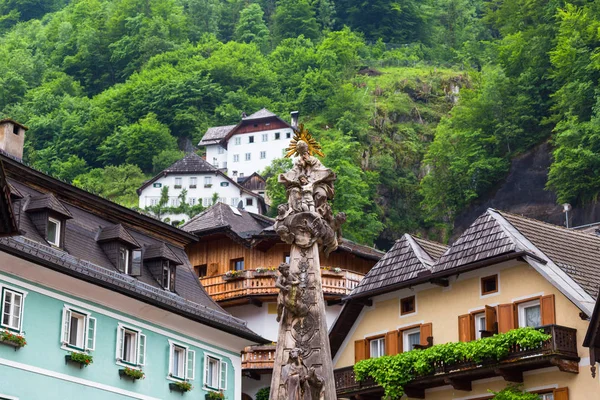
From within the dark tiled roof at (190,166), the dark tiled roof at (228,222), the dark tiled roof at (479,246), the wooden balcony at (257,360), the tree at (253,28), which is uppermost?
the tree at (253,28)

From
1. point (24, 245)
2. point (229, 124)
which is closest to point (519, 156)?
point (229, 124)

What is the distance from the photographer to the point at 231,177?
422 feet

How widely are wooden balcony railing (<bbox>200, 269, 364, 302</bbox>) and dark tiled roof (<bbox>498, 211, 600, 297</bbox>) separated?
1156 cm

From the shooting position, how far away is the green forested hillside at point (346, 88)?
9800cm

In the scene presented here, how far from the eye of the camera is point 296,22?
591 feet

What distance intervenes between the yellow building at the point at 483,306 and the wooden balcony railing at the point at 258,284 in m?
7.65

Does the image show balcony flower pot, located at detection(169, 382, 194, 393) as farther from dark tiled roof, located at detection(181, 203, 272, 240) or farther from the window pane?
dark tiled roof, located at detection(181, 203, 272, 240)

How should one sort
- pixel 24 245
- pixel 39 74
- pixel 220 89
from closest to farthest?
pixel 24 245
pixel 220 89
pixel 39 74

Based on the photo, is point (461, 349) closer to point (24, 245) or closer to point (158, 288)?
point (158, 288)

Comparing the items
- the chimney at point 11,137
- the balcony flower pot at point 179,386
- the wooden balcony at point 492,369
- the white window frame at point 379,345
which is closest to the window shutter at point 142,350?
the balcony flower pot at point 179,386

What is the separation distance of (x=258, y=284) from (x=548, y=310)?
54.6 feet

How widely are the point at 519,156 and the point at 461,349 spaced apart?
66.0 metres

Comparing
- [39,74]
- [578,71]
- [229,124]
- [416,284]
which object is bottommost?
[416,284]

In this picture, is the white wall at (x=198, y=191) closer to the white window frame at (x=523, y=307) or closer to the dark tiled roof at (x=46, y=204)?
the white window frame at (x=523, y=307)
